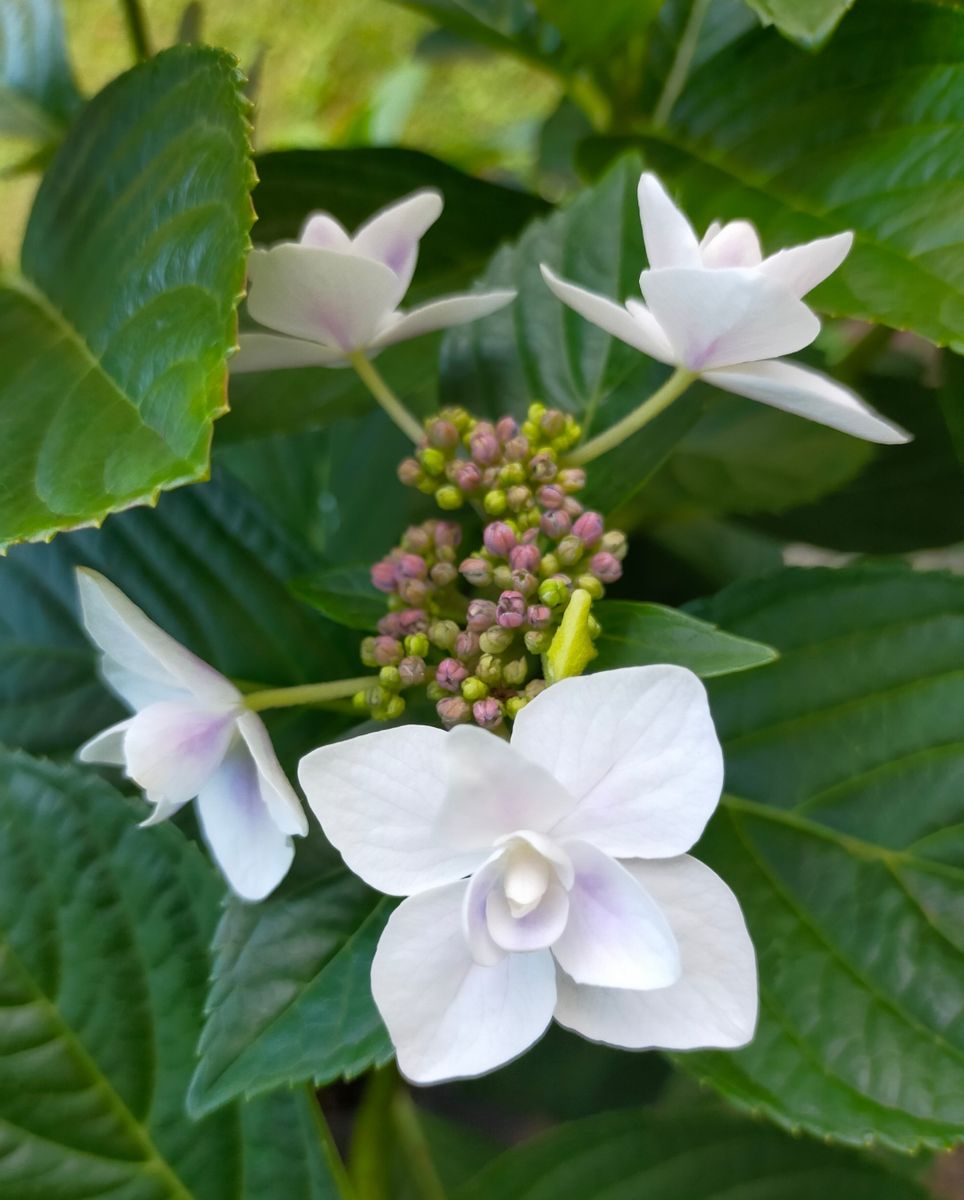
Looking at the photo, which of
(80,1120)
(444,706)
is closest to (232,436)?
(444,706)

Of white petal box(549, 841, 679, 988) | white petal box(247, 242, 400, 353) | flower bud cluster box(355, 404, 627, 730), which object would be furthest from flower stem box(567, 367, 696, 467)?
white petal box(549, 841, 679, 988)

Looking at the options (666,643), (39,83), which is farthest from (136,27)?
(666,643)

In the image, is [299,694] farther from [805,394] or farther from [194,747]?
[805,394]

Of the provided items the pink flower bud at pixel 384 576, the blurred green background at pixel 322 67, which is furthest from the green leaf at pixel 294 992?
the blurred green background at pixel 322 67

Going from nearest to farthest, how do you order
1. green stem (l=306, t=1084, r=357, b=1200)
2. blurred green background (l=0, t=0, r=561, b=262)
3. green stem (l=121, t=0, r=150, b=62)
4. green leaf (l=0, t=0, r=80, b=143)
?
green stem (l=306, t=1084, r=357, b=1200)
green stem (l=121, t=0, r=150, b=62)
green leaf (l=0, t=0, r=80, b=143)
blurred green background (l=0, t=0, r=561, b=262)

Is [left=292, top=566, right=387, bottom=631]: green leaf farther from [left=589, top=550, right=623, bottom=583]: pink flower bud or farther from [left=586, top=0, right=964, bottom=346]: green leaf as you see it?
[left=586, top=0, right=964, bottom=346]: green leaf

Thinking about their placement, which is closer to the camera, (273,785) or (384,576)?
(273,785)
